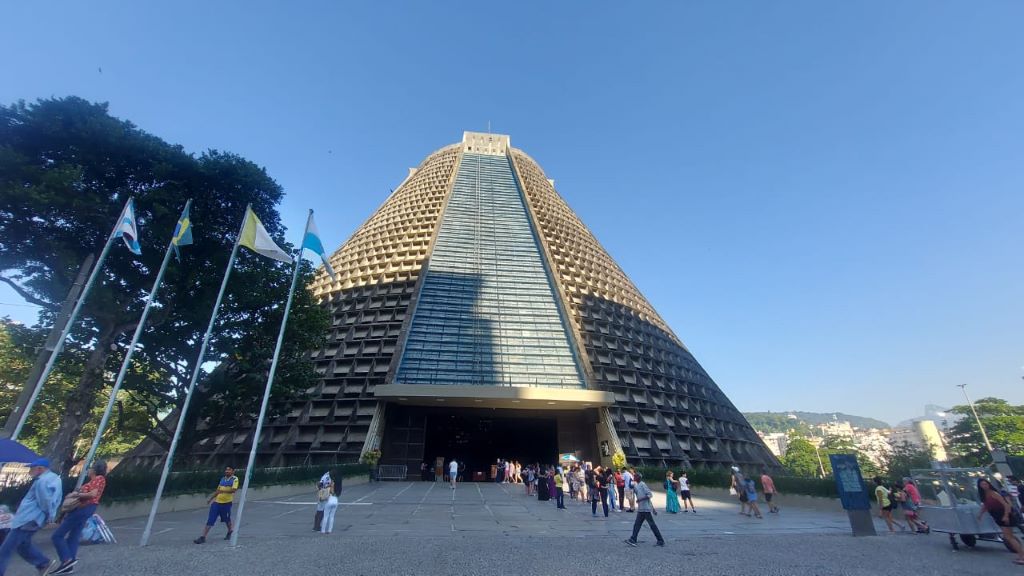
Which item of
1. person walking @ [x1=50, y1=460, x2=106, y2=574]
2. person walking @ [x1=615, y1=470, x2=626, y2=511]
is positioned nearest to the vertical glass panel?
person walking @ [x1=615, y1=470, x2=626, y2=511]

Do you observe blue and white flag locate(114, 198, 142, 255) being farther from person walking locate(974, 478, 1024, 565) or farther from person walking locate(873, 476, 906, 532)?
person walking locate(873, 476, 906, 532)

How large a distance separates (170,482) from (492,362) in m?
20.1

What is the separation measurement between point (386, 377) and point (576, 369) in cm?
1437

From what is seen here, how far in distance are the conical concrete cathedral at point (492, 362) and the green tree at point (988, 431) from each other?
154ft

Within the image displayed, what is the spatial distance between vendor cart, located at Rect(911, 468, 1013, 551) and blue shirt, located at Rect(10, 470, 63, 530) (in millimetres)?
19485

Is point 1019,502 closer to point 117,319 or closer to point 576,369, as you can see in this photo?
point 576,369

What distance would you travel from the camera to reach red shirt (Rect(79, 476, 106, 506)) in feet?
26.7

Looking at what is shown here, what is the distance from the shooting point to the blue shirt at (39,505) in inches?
282

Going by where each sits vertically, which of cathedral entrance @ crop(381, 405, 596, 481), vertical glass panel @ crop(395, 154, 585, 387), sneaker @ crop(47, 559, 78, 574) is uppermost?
vertical glass panel @ crop(395, 154, 585, 387)

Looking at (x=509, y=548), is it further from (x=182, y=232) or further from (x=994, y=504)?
(x=182, y=232)

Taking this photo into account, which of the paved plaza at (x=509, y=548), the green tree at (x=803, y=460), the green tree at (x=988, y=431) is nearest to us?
the paved plaza at (x=509, y=548)

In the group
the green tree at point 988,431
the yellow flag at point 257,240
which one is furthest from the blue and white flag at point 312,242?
the green tree at point 988,431

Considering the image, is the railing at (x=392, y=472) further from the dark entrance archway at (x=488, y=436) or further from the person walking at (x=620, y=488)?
the person walking at (x=620, y=488)

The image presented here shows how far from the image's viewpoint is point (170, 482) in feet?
52.5
